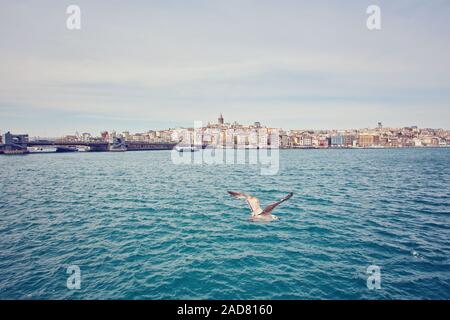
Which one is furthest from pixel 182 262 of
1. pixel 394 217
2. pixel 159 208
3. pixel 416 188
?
pixel 416 188

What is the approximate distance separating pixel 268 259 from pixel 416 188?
3204 cm

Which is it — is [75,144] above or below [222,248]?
above

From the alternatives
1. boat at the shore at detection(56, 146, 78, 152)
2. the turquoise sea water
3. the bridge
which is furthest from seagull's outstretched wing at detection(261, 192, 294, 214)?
boat at the shore at detection(56, 146, 78, 152)

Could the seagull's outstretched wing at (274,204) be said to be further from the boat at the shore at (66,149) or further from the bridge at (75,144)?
the boat at the shore at (66,149)

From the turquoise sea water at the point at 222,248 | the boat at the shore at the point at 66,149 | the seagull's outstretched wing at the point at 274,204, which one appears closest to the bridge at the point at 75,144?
the boat at the shore at the point at 66,149

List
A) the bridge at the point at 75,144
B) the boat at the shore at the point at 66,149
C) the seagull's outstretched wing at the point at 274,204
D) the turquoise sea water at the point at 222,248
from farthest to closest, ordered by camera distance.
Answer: the boat at the shore at the point at 66,149 < the bridge at the point at 75,144 < the turquoise sea water at the point at 222,248 < the seagull's outstretched wing at the point at 274,204

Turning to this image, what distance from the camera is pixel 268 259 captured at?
540 inches

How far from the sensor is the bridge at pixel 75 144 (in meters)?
132

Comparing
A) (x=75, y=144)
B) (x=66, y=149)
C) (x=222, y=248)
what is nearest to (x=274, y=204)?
(x=222, y=248)

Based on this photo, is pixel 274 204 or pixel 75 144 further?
pixel 75 144

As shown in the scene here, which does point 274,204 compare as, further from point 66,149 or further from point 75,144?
point 66,149

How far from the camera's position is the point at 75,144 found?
14250cm

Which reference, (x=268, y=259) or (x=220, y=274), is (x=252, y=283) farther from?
(x=268, y=259)

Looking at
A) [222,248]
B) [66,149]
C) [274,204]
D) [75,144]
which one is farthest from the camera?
[66,149]
